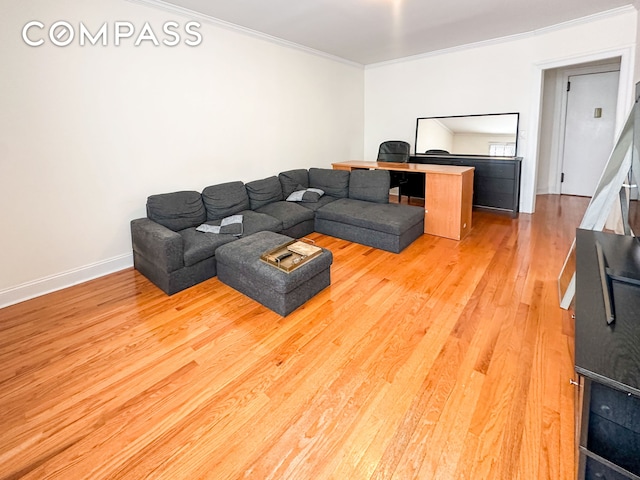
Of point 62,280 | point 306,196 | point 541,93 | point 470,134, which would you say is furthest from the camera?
point 470,134

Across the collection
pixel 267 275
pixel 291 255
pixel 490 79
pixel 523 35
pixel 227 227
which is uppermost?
pixel 523 35

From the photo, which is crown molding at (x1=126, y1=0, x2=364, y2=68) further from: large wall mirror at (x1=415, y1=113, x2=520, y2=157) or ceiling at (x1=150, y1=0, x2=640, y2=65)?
large wall mirror at (x1=415, y1=113, x2=520, y2=157)

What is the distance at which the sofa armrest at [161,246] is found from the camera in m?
2.72

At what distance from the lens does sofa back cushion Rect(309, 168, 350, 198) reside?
4.55 metres

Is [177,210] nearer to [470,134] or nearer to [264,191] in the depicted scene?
[264,191]

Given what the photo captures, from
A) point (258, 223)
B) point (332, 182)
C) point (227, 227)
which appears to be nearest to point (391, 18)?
point (332, 182)

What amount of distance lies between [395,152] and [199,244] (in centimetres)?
374

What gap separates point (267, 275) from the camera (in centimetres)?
246

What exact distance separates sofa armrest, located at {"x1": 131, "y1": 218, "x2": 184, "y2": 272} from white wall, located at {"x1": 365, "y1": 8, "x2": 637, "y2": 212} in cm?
468

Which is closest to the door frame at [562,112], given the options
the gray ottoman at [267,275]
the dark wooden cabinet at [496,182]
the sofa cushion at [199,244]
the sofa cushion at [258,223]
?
the dark wooden cabinet at [496,182]

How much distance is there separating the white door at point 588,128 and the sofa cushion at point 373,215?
156 inches

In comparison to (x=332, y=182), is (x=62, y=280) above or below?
below

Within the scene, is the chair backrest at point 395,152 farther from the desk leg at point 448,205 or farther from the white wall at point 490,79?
the desk leg at point 448,205

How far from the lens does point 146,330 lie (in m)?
2.32
